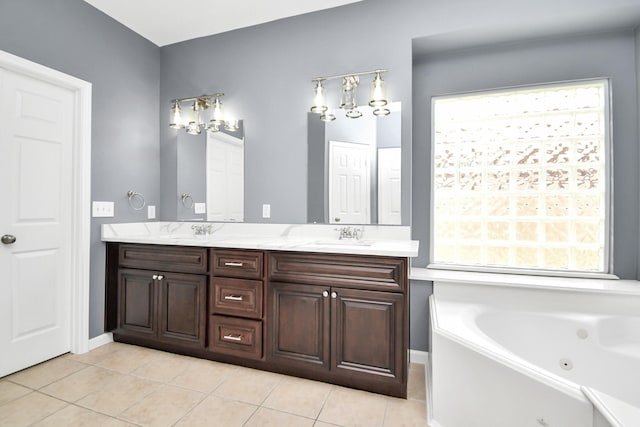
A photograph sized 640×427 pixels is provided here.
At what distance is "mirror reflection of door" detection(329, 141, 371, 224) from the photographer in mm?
2420

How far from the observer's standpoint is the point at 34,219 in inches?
86.1

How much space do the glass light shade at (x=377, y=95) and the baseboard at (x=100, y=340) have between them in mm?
2801

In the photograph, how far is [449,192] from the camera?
100 inches

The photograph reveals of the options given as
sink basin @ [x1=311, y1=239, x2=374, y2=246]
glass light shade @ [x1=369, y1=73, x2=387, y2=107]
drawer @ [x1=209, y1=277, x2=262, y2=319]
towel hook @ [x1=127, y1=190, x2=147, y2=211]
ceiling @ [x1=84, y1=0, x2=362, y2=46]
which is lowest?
drawer @ [x1=209, y1=277, x2=262, y2=319]

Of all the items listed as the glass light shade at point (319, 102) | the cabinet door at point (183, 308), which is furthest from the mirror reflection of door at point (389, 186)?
the cabinet door at point (183, 308)

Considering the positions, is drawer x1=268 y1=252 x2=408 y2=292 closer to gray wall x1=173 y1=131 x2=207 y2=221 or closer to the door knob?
gray wall x1=173 y1=131 x2=207 y2=221

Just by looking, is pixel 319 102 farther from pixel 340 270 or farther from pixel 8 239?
pixel 8 239

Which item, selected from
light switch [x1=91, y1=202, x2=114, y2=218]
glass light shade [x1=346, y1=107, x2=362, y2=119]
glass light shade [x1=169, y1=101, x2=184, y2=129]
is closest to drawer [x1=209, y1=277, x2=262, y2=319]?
light switch [x1=91, y1=202, x2=114, y2=218]

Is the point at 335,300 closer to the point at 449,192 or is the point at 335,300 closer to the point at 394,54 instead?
the point at 449,192

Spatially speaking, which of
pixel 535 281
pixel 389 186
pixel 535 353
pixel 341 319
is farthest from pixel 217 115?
pixel 535 353

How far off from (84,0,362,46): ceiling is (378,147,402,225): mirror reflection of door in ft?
4.06

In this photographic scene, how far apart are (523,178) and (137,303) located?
3.12 meters

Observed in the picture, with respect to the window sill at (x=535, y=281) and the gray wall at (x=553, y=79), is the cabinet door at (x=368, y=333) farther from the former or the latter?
the gray wall at (x=553, y=79)

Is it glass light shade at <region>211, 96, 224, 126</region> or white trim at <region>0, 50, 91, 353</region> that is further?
glass light shade at <region>211, 96, 224, 126</region>
